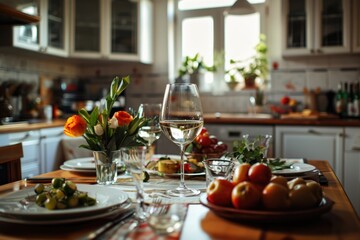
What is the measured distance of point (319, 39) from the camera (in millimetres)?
3256

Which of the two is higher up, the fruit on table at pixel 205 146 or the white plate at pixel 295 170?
the fruit on table at pixel 205 146

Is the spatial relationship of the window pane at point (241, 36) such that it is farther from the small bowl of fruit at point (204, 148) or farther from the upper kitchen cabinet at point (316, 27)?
the small bowl of fruit at point (204, 148)

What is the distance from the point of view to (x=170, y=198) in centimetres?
99

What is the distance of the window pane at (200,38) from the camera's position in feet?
13.0

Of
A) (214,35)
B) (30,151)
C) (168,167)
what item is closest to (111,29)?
(214,35)

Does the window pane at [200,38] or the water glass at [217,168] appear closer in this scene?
the water glass at [217,168]

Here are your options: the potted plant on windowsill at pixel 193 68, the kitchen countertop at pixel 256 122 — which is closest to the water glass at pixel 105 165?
the kitchen countertop at pixel 256 122

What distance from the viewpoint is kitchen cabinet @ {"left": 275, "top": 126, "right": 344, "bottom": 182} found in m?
2.93

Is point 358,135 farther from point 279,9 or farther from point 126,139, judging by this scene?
point 126,139

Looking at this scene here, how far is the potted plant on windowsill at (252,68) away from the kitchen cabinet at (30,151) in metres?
1.90

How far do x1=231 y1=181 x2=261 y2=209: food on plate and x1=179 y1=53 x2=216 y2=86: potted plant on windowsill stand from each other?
9.99 feet

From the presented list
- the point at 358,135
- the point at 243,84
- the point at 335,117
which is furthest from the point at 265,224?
the point at 243,84

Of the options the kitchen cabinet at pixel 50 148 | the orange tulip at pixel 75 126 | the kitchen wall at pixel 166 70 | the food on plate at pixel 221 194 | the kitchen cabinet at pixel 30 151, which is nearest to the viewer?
the food on plate at pixel 221 194

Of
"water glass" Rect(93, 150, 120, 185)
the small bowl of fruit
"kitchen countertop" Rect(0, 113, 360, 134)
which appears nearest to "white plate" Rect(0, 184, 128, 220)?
"water glass" Rect(93, 150, 120, 185)
